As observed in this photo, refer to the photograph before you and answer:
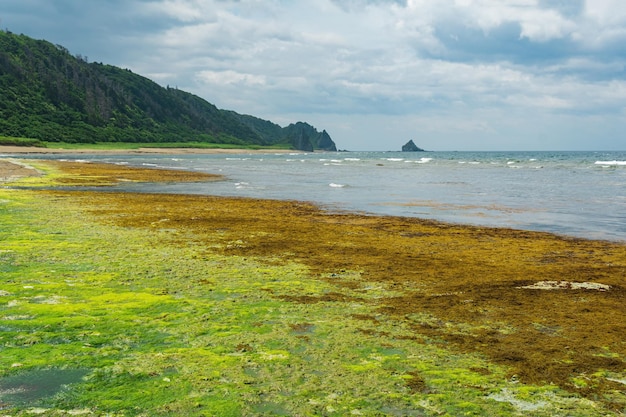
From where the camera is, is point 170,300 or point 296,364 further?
point 170,300

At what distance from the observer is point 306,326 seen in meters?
8.63

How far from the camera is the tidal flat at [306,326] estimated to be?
20.2 ft

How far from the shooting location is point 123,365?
7.00m

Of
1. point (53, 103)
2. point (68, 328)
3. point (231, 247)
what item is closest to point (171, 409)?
point (68, 328)

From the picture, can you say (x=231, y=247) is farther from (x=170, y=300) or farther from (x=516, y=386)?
(x=516, y=386)

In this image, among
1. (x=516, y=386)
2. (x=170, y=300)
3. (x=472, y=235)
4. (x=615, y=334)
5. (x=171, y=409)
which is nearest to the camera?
(x=171, y=409)

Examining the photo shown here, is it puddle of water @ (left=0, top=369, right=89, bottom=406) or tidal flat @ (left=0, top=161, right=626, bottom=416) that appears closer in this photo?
puddle of water @ (left=0, top=369, right=89, bottom=406)

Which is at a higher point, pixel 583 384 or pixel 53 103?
pixel 53 103

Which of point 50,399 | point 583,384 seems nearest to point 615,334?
point 583,384

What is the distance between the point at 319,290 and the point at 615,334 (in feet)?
17.3

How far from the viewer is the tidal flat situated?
614 cm

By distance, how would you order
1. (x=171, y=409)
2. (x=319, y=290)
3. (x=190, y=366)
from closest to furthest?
1. (x=171, y=409)
2. (x=190, y=366)
3. (x=319, y=290)

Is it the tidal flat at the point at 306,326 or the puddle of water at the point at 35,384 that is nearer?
the puddle of water at the point at 35,384

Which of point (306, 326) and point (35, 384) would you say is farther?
point (306, 326)
